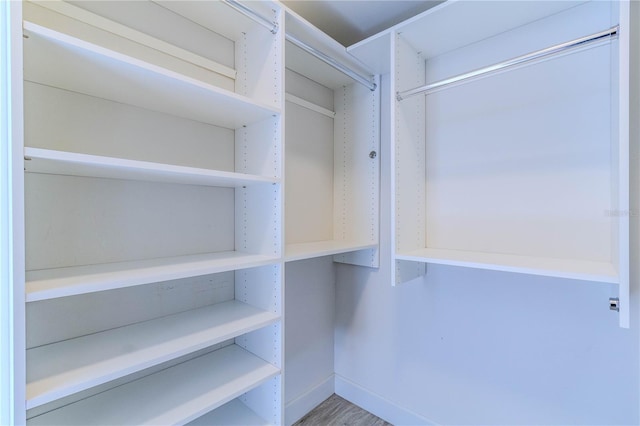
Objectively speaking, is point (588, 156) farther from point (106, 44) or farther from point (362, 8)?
point (106, 44)

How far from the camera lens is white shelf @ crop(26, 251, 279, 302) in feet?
2.50

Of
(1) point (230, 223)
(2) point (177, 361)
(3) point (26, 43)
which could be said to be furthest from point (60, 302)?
(3) point (26, 43)

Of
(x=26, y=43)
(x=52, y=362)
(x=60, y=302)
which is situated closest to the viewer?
(x=26, y=43)

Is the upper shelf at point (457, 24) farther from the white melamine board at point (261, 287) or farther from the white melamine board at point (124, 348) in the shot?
the white melamine board at point (124, 348)

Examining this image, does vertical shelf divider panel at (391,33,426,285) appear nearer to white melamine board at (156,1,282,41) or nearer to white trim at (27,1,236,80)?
white melamine board at (156,1,282,41)

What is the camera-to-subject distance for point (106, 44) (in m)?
1.09

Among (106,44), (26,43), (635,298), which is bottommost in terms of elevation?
(635,298)

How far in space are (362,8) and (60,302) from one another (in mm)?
1934

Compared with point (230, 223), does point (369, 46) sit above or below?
above

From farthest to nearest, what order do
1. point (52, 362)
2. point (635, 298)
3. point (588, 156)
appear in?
point (588, 156) < point (635, 298) < point (52, 362)

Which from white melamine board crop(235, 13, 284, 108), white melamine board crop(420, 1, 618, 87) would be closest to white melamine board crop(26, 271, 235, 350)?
white melamine board crop(235, 13, 284, 108)

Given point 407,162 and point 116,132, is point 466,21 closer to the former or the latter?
point 407,162

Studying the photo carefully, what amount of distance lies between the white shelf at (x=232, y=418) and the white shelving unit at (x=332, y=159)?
2.82 ft

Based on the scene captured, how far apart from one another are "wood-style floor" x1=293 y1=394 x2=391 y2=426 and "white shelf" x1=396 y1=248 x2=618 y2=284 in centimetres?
123
